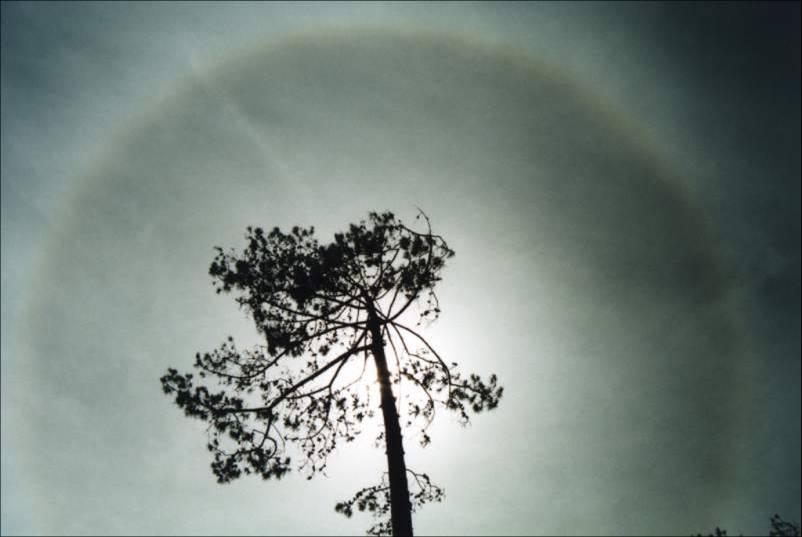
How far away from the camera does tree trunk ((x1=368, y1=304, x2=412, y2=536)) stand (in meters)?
8.36

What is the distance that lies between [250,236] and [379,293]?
350cm

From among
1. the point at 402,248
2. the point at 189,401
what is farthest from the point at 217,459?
the point at 402,248

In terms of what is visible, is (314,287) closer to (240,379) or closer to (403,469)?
(240,379)

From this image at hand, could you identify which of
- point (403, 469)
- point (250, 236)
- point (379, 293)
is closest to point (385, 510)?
point (403, 469)

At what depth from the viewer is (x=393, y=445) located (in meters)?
9.12

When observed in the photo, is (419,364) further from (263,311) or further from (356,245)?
(263,311)

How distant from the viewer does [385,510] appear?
959 cm

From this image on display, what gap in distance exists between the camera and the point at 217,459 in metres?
9.87

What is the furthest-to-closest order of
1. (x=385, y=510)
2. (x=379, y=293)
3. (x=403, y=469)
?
(x=379, y=293)
(x=385, y=510)
(x=403, y=469)

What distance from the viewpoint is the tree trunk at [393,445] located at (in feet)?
27.4

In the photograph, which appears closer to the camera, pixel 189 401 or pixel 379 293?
pixel 189 401

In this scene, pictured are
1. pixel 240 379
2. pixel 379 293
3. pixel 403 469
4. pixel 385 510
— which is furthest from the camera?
pixel 379 293

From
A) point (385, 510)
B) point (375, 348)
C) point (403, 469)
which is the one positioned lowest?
point (385, 510)

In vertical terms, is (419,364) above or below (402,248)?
below
